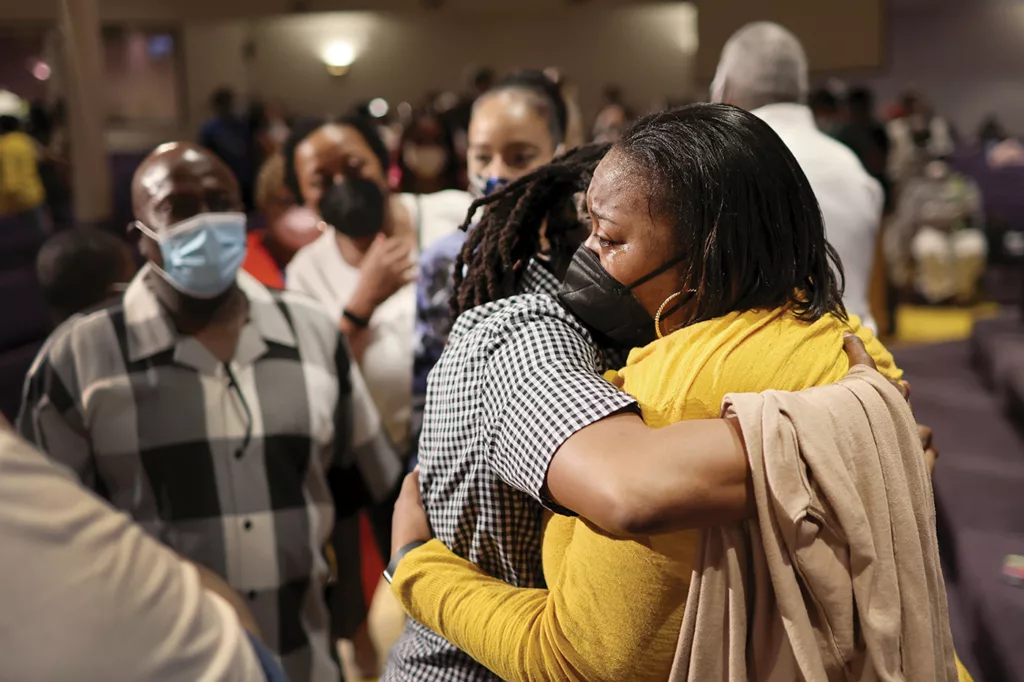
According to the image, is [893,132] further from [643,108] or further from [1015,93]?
[1015,93]

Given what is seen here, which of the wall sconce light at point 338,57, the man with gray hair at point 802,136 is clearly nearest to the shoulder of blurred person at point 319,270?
the man with gray hair at point 802,136

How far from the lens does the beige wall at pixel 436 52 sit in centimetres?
1454

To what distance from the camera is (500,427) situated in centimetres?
107

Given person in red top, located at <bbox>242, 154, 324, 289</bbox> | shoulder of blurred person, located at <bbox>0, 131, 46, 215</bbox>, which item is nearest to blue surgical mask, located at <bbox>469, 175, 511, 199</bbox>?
person in red top, located at <bbox>242, 154, 324, 289</bbox>

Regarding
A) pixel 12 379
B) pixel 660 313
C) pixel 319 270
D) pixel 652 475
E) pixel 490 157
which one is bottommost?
pixel 12 379

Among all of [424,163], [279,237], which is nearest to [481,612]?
[279,237]

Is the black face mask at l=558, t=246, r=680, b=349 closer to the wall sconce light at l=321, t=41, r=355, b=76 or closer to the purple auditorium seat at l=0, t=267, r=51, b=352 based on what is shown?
the purple auditorium seat at l=0, t=267, r=51, b=352

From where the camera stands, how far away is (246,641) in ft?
3.19

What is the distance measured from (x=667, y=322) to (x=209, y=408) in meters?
1.24

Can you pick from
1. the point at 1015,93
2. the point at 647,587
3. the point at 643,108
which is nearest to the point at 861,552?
the point at 647,587

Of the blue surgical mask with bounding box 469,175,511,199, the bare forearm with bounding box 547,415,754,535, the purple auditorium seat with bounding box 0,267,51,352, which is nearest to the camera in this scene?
the bare forearm with bounding box 547,415,754,535

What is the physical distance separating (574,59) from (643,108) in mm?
1366

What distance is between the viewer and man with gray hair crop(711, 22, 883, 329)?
2.41 metres

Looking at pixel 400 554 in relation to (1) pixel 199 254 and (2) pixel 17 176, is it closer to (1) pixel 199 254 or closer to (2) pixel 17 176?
(1) pixel 199 254
